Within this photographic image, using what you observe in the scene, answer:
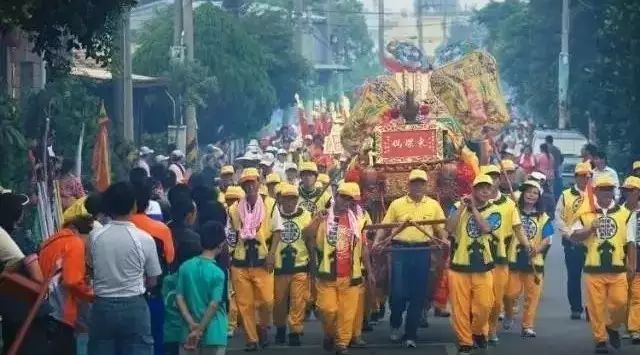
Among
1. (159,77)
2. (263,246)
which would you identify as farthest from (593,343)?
(159,77)

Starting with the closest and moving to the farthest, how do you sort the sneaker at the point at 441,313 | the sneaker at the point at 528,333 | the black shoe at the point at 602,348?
the black shoe at the point at 602,348
the sneaker at the point at 528,333
the sneaker at the point at 441,313

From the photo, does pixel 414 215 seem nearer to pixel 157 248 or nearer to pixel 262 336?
pixel 262 336

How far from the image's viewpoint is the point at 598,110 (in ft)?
110

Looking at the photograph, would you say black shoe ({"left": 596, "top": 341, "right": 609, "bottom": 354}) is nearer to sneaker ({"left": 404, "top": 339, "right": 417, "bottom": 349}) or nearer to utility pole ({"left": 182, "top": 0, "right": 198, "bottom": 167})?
sneaker ({"left": 404, "top": 339, "right": 417, "bottom": 349})

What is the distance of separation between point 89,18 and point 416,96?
5846mm

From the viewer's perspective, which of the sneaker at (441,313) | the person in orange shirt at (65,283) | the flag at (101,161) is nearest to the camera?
the person in orange shirt at (65,283)

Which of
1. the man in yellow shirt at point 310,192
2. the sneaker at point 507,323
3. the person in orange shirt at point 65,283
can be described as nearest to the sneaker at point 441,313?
the sneaker at point 507,323

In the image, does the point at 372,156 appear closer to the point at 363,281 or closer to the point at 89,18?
the point at 363,281

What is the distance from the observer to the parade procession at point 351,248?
11.2m

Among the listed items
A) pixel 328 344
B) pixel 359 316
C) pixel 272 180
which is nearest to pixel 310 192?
pixel 272 180

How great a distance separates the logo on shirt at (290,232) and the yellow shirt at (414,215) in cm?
104

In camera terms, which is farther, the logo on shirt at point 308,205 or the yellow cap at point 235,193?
the logo on shirt at point 308,205

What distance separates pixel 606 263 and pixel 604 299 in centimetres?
35

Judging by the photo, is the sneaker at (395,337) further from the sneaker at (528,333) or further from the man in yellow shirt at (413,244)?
the sneaker at (528,333)
